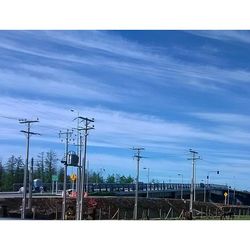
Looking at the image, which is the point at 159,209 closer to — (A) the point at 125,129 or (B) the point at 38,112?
(A) the point at 125,129

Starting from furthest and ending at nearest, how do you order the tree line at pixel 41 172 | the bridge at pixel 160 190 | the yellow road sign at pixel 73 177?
the yellow road sign at pixel 73 177 → the bridge at pixel 160 190 → the tree line at pixel 41 172

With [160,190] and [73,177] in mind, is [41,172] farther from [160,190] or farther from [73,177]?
[160,190]

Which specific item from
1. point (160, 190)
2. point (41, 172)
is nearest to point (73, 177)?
point (41, 172)

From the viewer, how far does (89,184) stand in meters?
11.3

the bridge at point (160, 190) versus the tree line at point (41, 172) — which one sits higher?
the tree line at point (41, 172)

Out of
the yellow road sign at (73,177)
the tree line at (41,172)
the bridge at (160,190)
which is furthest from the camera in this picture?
the yellow road sign at (73,177)

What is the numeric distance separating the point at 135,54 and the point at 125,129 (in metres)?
1.30

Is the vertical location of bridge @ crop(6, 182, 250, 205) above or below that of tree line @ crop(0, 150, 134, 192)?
below

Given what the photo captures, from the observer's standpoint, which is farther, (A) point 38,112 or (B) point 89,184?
(B) point 89,184

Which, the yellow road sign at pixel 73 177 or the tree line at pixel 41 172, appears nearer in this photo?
the tree line at pixel 41 172

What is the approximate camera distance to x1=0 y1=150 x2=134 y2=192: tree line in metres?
10.5

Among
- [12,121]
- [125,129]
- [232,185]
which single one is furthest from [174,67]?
[12,121]

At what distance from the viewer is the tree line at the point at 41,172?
1045 cm
